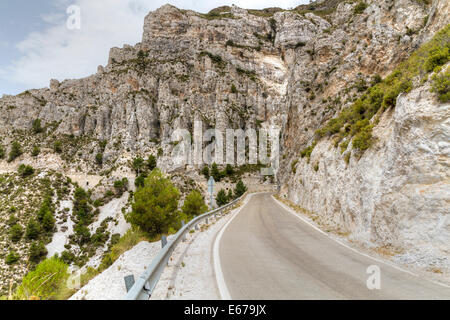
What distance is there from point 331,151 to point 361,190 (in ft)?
23.6

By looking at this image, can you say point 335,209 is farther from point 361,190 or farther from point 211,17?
point 211,17

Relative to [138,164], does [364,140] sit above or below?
above

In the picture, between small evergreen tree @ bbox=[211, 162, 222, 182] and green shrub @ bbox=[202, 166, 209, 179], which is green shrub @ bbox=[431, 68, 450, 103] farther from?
green shrub @ bbox=[202, 166, 209, 179]

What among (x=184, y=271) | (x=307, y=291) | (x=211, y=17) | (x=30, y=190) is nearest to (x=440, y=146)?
(x=307, y=291)

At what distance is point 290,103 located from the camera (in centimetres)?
3919

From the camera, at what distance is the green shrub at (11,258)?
4009cm

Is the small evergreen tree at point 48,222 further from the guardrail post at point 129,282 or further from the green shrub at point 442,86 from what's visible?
the green shrub at point 442,86

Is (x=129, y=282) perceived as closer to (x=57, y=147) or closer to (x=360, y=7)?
(x=360, y=7)

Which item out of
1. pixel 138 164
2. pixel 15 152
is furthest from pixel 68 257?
pixel 15 152

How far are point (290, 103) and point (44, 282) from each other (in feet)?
131

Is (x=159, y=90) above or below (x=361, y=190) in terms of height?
above

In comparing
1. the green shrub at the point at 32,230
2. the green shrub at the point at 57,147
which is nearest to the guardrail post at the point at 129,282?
the green shrub at the point at 32,230

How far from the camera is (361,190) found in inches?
373

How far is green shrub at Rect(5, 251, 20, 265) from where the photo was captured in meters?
40.1
